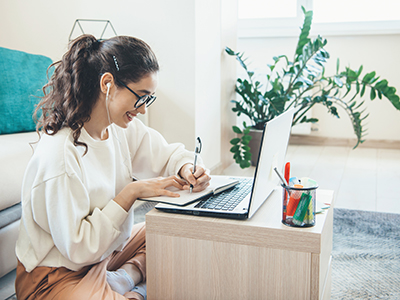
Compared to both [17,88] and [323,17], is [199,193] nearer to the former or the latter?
[17,88]

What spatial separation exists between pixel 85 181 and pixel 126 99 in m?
0.22

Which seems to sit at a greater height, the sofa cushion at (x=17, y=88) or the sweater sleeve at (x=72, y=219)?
the sofa cushion at (x=17, y=88)

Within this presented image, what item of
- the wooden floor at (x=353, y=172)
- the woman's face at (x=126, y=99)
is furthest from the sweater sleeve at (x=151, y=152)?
the wooden floor at (x=353, y=172)

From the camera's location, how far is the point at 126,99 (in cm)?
102

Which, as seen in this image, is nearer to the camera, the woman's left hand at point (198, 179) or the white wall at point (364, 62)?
the woman's left hand at point (198, 179)

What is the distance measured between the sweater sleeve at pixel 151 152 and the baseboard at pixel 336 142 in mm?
2846

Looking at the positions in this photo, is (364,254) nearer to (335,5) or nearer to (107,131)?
(107,131)

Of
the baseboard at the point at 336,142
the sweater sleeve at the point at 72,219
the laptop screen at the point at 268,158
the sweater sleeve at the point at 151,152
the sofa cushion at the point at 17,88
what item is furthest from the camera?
the baseboard at the point at 336,142

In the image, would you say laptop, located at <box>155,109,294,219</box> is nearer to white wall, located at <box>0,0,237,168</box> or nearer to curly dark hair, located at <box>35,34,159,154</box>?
curly dark hair, located at <box>35,34,159,154</box>

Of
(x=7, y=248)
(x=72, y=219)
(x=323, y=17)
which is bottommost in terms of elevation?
(x=7, y=248)

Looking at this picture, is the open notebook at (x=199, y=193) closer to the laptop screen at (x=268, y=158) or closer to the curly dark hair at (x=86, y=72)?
Result: the laptop screen at (x=268, y=158)

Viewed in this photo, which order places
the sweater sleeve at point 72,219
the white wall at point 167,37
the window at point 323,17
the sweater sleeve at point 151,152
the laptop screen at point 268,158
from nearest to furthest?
the laptop screen at point 268,158, the sweater sleeve at point 72,219, the sweater sleeve at point 151,152, the white wall at point 167,37, the window at point 323,17

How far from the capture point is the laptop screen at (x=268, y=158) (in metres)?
0.76

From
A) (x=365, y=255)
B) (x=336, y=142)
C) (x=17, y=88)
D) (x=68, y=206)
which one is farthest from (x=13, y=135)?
(x=336, y=142)
